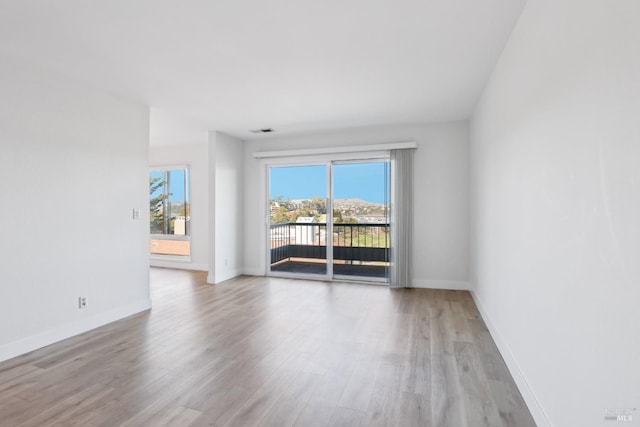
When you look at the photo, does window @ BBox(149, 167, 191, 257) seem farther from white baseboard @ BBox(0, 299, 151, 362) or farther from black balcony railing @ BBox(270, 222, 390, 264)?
white baseboard @ BBox(0, 299, 151, 362)

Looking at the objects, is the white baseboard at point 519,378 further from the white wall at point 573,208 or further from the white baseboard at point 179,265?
the white baseboard at point 179,265

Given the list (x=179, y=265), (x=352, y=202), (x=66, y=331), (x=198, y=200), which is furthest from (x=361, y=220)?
(x=66, y=331)

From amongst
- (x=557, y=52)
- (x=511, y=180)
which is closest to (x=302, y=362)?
(x=511, y=180)

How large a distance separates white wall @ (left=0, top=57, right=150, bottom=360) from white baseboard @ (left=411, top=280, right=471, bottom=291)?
385 centimetres

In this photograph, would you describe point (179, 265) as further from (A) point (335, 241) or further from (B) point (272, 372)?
(B) point (272, 372)

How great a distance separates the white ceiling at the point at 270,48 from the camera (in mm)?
2094

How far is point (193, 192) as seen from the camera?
661cm

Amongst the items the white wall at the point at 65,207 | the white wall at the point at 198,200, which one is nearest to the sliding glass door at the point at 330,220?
the white wall at the point at 198,200

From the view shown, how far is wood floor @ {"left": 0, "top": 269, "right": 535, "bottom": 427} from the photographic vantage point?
1.94 metres

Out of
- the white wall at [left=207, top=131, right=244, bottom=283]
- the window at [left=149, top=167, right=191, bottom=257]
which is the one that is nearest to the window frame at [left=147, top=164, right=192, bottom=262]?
the window at [left=149, top=167, right=191, bottom=257]

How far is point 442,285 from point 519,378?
2800mm

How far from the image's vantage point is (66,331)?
313 cm

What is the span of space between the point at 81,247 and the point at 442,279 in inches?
184

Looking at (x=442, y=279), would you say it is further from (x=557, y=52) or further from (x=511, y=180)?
(x=557, y=52)
